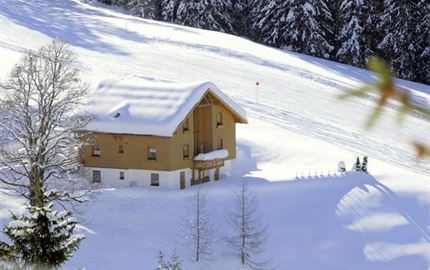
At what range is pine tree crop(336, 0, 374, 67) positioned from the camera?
2275 inches

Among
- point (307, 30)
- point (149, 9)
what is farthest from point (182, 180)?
point (149, 9)

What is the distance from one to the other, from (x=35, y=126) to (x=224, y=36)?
3192 centimetres

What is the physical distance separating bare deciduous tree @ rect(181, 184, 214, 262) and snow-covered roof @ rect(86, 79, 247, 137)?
108 inches

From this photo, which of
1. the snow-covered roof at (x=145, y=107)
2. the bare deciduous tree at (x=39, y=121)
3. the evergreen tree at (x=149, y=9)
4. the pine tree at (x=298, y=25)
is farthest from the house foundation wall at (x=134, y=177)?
the evergreen tree at (x=149, y=9)

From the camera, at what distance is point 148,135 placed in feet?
99.7

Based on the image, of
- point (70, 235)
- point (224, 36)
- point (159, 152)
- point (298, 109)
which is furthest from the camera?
point (224, 36)

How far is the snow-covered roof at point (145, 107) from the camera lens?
3012 centimetres

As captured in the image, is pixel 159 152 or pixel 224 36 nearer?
pixel 159 152

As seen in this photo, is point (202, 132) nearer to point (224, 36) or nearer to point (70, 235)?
point (70, 235)

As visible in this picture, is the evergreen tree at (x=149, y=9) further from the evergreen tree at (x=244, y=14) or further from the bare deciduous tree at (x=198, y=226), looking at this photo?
the bare deciduous tree at (x=198, y=226)

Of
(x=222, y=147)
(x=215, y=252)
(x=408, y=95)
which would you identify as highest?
(x=408, y=95)

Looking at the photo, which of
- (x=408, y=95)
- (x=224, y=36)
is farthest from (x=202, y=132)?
(x=408, y=95)

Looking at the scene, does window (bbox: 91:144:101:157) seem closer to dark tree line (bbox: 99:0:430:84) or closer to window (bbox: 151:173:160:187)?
window (bbox: 151:173:160:187)

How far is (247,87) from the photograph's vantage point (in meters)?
44.9
